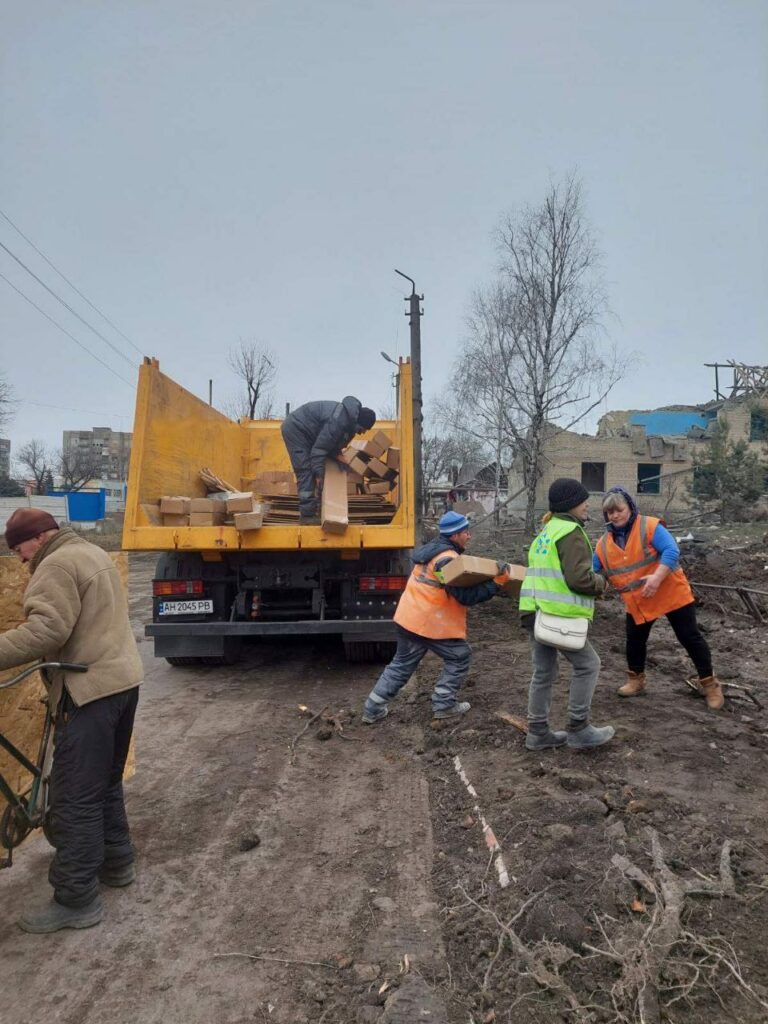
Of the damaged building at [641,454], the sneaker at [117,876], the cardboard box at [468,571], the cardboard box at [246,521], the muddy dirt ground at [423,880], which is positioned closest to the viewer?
the muddy dirt ground at [423,880]

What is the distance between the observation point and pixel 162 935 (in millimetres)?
2645

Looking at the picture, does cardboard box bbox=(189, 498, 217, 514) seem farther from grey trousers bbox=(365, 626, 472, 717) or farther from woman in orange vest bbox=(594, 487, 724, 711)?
woman in orange vest bbox=(594, 487, 724, 711)

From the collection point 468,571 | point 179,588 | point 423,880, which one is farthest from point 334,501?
point 423,880

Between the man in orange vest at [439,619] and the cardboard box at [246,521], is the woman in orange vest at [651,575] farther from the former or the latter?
the cardboard box at [246,521]

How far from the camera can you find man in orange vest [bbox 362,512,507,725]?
471 cm

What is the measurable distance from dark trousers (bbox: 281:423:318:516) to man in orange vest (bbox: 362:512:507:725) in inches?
85.5

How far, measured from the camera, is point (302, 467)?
6.98 m

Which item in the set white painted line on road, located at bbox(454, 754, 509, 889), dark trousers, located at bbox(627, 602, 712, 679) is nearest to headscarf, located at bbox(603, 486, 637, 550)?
dark trousers, located at bbox(627, 602, 712, 679)

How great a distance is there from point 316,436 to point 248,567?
5.35ft

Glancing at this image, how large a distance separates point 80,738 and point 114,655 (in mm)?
356

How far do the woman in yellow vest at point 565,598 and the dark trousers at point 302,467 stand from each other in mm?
3128

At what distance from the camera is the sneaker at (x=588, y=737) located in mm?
4070

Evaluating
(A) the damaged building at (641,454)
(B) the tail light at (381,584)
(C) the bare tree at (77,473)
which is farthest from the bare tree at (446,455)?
(B) the tail light at (381,584)

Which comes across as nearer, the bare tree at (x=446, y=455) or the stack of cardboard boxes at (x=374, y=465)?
the stack of cardboard boxes at (x=374, y=465)
